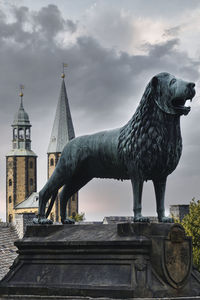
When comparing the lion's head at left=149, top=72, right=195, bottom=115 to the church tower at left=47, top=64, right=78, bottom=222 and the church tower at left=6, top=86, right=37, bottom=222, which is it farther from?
the church tower at left=6, top=86, right=37, bottom=222

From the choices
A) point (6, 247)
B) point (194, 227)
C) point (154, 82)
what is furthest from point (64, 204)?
point (194, 227)

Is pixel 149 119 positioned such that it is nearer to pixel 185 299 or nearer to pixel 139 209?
pixel 139 209

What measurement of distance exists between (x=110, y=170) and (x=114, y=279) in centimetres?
171

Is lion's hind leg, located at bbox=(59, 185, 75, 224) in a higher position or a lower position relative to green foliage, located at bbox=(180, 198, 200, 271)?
higher

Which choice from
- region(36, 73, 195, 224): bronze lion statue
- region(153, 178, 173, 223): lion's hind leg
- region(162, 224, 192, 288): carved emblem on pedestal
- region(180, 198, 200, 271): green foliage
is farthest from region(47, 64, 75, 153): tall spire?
region(162, 224, 192, 288): carved emblem on pedestal

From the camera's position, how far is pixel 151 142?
11.0 metres

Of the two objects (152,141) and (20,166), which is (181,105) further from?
(20,166)

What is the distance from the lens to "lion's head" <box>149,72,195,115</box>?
1093 cm

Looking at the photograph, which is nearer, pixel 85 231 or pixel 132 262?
pixel 132 262

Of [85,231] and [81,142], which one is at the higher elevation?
[81,142]

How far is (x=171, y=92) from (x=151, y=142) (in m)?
0.70

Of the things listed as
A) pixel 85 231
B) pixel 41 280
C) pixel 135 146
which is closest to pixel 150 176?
pixel 135 146

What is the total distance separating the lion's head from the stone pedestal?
152 centimetres

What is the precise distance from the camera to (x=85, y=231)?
11430 millimetres
